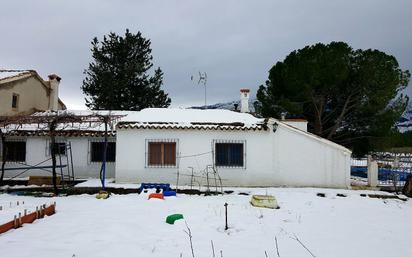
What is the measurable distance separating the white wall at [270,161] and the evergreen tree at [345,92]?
573 centimetres

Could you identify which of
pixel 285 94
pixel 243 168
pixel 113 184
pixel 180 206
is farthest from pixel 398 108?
pixel 113 184

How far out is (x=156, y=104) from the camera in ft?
107

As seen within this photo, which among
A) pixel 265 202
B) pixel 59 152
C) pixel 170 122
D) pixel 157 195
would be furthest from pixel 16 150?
pixel 265 202

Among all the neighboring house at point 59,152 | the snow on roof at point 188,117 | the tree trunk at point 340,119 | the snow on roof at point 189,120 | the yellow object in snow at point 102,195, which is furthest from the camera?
the tree trunk at point 340,119

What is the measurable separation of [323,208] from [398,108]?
12408 millimetres

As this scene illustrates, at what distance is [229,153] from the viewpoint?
15.9 metres

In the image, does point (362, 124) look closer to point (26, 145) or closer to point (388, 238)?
point (388, 238)

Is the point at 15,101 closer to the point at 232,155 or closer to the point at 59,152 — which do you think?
the point at 59,152

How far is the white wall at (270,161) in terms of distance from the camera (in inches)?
619

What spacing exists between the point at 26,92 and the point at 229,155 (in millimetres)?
14010

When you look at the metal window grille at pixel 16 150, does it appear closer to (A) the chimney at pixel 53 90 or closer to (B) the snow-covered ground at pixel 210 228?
(B) the snow-covered ground at pixel 210 228

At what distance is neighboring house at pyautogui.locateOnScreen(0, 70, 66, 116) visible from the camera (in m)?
19.0

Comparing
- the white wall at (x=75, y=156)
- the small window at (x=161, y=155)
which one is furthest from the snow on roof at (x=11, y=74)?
the small window at (x=161, y=155)

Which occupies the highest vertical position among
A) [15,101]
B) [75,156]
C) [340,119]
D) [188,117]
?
[15,101]
